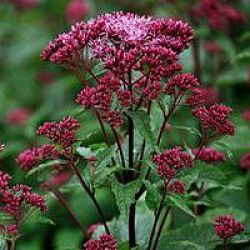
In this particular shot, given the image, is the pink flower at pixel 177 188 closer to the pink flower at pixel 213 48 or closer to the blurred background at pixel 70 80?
the blurred background at pixel 70 80

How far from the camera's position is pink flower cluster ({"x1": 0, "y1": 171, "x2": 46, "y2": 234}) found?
91.0 inches

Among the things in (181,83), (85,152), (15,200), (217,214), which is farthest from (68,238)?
(181,83)

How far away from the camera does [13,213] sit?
2318mm

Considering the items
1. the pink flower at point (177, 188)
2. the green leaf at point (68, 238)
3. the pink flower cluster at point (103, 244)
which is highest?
the pink flower at point (177, 188)

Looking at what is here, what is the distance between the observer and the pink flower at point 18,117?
5355 millimetres

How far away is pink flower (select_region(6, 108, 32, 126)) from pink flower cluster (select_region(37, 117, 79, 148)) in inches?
118

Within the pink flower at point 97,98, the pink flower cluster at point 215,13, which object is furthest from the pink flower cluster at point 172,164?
the pink flower cluster at point 215,13

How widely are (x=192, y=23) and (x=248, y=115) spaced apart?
31.9 inches

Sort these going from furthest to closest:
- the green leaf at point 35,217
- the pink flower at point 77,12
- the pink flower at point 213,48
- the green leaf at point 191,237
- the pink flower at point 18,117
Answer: the pink flower at point 77,12, the pink flower at point 18,117, the pink flower at point 213,48, the green leaf at point 191,237, the green leaf at point 35,217

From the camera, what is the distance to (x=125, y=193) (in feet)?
7.66

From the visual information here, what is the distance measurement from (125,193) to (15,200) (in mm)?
342

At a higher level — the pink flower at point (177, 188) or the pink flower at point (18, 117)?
the pink flower at point (18, 117)

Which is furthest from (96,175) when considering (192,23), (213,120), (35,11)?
(35,11)

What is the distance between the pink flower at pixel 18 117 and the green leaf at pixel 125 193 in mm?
3044
